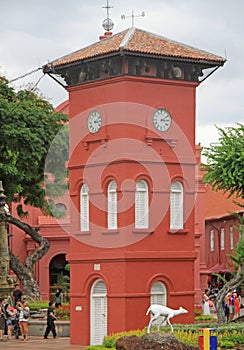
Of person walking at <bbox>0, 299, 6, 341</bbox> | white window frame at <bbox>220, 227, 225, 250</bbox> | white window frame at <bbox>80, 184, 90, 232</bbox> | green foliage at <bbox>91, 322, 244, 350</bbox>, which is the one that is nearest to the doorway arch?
person walking at <bbox>0, 299, 6, 341</bbox>

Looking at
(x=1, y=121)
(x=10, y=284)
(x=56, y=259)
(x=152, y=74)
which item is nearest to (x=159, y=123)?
(x=152, y=74)

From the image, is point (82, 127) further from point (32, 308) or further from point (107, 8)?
point (32, 308)

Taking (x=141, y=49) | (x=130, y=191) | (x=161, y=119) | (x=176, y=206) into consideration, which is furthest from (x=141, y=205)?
(x=141, y=49)

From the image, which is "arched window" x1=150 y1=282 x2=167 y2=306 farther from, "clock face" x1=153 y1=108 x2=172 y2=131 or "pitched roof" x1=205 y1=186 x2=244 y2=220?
"pitched roof" x1=205 y1=186 x2=244 y2=220

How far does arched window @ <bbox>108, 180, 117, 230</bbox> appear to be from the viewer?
1549 inches

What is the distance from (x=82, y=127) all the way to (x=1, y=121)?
49.4ft

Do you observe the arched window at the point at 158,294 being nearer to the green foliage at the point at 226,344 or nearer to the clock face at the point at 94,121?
the clock face at the point at 94,121

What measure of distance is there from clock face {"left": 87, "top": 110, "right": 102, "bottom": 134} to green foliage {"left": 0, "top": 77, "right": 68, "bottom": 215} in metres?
14.7

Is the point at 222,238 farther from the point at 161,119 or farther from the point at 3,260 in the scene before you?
the point at 161,119

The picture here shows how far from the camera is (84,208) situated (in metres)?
40.8

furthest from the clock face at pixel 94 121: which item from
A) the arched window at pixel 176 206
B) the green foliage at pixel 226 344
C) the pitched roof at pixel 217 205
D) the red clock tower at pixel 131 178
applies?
the pitched roof at pixel 217 205

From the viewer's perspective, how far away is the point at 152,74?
1561 inches

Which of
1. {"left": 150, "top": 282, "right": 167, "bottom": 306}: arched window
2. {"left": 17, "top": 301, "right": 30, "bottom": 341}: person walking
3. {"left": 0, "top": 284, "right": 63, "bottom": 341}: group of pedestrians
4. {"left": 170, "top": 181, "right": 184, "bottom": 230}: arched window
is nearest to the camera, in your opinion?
{"left": 150, "top": 282, "right": 167, "bottom": 306}: arched window

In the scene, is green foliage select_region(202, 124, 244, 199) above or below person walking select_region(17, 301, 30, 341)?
above
